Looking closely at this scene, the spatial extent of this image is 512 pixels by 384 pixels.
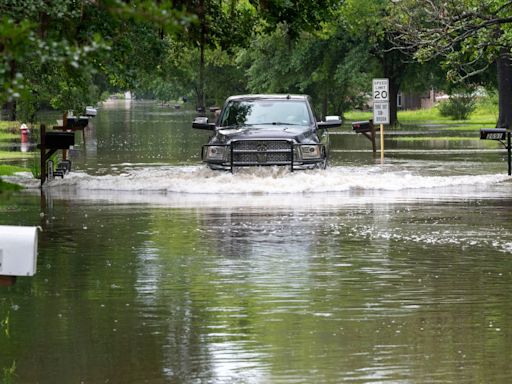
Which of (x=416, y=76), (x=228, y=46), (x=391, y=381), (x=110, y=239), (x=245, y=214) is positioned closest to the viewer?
(x=391, y=381)

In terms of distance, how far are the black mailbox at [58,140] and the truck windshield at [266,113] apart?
3.31 m

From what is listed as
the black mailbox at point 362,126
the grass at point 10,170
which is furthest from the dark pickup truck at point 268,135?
the black mailbox at point 362,126

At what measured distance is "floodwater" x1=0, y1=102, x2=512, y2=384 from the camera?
8828 millimetres

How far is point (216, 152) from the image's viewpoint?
84.2ft

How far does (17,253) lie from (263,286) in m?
4.09

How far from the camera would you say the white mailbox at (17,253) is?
28.0 ft

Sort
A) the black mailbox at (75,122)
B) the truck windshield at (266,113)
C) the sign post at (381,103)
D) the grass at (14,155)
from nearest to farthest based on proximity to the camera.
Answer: the truck windshield at (266,113)
the black mailbox at (75,122)
the sign post at (381,103)
the grass at (14,155)

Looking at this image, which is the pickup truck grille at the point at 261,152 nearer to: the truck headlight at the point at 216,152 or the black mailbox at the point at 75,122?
the truck headlight at the point at 216,152

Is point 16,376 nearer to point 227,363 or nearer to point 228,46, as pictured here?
point 227,363

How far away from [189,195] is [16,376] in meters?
15.1

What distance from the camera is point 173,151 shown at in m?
41.4

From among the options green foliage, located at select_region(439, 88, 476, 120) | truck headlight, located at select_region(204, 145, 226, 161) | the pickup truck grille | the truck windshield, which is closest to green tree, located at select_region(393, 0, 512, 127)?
the truck windshield

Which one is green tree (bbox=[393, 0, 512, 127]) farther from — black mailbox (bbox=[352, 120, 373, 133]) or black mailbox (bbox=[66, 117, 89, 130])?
Result: black mailbox (bbox=[66, 117, 89, 130])

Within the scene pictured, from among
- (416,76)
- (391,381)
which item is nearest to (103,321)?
(391,381)
